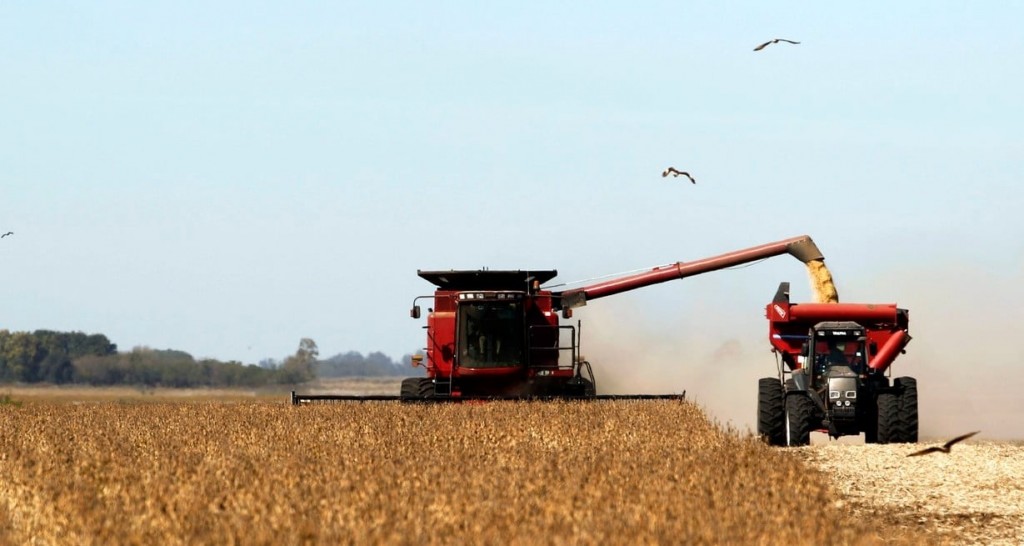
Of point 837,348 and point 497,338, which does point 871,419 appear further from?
point 497,338

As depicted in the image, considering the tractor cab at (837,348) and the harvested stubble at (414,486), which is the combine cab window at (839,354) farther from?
the harvested stubble at (414,486)

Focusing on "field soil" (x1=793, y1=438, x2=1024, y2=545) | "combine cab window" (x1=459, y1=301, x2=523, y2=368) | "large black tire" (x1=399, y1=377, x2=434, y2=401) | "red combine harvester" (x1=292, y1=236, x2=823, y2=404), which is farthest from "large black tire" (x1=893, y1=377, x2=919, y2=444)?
"large black tire" (x1=399, y1=377, x2=434, y2=401)

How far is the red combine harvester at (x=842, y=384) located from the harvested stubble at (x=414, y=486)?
1402mm

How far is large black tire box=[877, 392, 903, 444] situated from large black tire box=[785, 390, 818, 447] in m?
0.89

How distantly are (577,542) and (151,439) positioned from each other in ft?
32.4

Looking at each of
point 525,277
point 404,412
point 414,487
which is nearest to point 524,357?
point 525,277

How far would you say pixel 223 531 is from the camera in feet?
28.2

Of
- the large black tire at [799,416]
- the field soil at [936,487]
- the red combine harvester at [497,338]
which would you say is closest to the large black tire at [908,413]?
the field soil at [936,487]

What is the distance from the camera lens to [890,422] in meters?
19.4

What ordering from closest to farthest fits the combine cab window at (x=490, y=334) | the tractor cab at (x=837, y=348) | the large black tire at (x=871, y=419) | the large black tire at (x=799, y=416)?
the large black tire at (x=799, y=416) → the tractor cab at (x=837, y=348) → the large black tire at (x=871, y=419) → the combine cab window at (x=490, y=334)

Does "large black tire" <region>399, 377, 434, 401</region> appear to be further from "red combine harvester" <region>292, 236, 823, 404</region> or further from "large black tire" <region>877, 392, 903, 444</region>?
"large black tire" <region>877, 392, 903, 444</region>

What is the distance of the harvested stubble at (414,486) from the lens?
8875mm

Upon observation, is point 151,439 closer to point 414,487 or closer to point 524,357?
point 414,487

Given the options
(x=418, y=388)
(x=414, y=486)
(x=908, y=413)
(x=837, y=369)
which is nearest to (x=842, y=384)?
(x=837, y=369)
